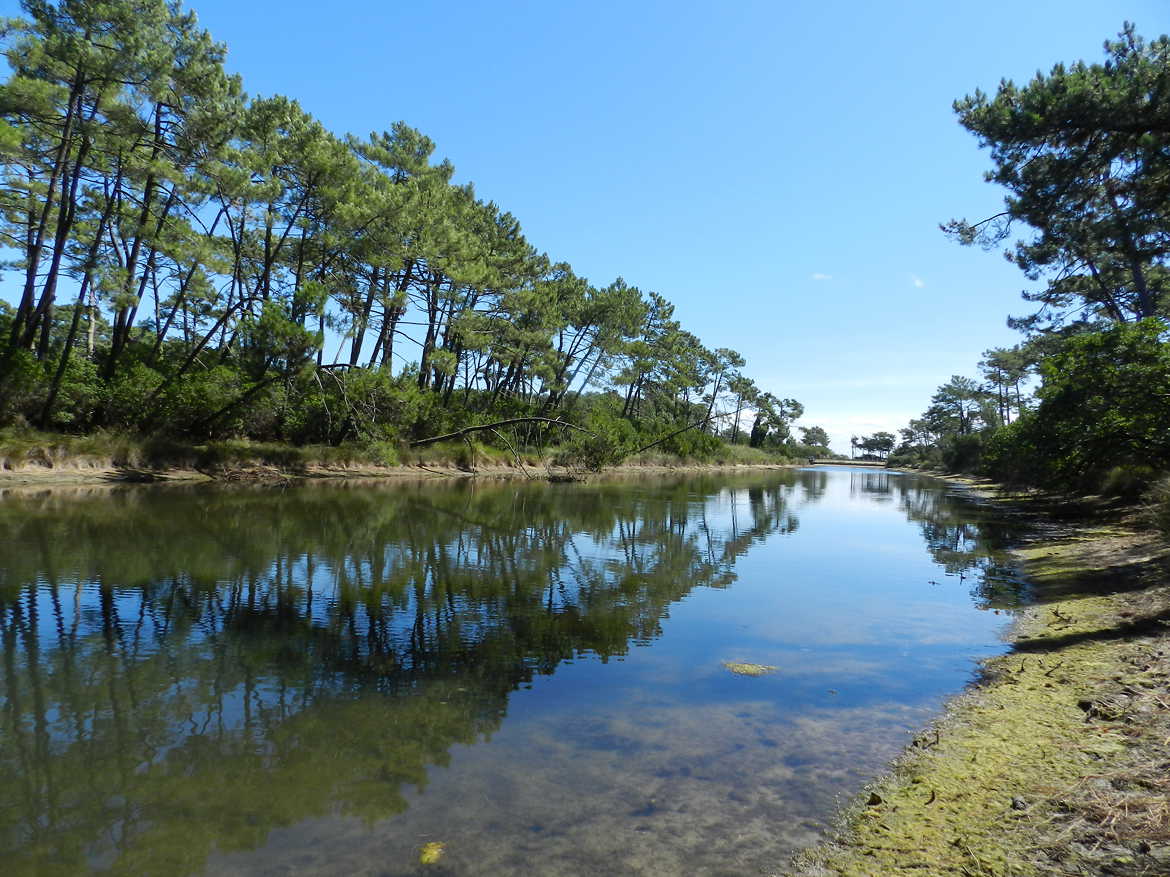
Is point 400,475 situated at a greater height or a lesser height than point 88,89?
lesser

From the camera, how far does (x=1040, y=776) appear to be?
13.5 ft

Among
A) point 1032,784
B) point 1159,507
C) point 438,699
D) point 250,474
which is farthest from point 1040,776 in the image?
point 250,474

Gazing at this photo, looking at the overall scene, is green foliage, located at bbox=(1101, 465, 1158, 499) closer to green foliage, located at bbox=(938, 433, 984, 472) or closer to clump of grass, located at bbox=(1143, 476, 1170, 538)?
clump of grass, located at bbox=(1143, 476, 1170, 538)

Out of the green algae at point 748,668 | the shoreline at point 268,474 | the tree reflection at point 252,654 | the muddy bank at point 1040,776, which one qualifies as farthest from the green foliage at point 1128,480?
the shoreline at point 268,474

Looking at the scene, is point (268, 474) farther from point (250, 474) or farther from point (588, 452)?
point (588, 452)

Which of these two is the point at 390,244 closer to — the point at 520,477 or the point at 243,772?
the point at 520,477

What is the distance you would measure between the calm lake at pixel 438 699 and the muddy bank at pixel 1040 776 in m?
0.33

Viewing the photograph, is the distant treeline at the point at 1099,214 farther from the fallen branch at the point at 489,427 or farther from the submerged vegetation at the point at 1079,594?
the fallen branch at the point at 489,427

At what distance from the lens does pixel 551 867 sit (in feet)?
11.1

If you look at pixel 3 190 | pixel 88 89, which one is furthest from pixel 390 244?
pixel 3 190

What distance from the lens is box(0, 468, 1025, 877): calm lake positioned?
142 inches

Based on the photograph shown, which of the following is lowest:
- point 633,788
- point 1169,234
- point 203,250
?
point 633,788

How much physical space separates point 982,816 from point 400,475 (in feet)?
101

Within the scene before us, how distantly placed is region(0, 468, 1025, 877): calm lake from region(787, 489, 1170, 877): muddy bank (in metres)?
0.33
